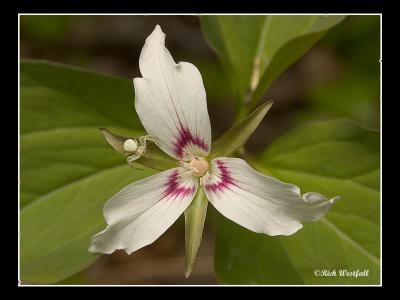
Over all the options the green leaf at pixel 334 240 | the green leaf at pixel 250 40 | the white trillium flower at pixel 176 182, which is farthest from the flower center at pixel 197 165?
the green leaf at pixel 250 40

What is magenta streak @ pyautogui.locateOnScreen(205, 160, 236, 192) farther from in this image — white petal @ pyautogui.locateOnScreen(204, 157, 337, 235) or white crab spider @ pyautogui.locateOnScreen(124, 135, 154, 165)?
white crab spider @ pyautogui.locateOnScreen(124, 135, 154, 165)

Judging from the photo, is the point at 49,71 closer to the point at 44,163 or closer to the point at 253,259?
the point at 44,163

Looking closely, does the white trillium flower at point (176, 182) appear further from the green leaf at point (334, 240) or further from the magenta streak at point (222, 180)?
the green leaf at point (334, 240)

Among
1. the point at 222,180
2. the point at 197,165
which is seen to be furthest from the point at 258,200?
the point at 197,165

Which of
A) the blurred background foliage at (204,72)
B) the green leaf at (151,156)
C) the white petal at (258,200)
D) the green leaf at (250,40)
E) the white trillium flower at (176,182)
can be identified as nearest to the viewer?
the white petal at (258,200)

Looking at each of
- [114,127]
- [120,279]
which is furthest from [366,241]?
[120,279]

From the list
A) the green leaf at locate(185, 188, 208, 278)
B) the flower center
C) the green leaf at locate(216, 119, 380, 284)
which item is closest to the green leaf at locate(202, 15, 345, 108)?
the green leaf at locate(216, 119, 380, 284)
